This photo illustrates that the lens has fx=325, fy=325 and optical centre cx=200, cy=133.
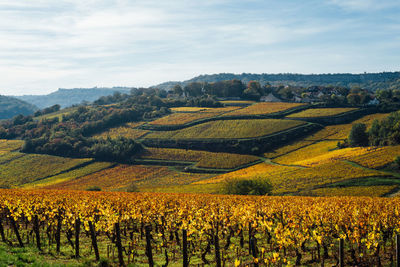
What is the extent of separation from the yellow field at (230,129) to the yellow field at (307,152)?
54.4 feet

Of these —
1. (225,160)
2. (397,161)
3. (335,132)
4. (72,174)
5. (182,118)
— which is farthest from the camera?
(182,118)

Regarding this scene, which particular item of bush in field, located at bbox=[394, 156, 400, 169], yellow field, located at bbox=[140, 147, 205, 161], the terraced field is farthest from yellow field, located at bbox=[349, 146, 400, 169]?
yellow field, located at bbox=[140, 147, 205, 161]

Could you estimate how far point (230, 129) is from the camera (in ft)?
427

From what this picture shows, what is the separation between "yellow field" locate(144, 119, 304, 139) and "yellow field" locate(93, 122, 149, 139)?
22.6ft

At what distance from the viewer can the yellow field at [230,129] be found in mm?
123750

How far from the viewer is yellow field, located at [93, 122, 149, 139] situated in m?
143

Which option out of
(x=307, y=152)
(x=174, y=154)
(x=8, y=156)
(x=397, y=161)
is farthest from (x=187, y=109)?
(x=397, y=161)

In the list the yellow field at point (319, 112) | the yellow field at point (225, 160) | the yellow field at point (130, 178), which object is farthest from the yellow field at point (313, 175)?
the yellow field at point (319, 112)

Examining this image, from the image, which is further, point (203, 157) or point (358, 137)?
point (203, 157)

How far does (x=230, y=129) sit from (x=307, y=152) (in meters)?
35.0

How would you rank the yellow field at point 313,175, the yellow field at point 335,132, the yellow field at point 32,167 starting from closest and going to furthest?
the yellow field at point 313,175, the yellow field at point 32,167, the yellow field at point 335,132

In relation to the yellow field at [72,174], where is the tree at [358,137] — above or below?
above

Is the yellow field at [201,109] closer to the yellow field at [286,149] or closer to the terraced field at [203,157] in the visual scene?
the terraced field at [203,157]

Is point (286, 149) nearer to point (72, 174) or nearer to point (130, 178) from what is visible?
point (130, 178)
